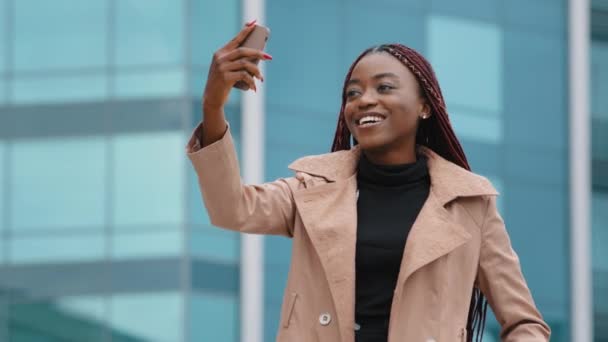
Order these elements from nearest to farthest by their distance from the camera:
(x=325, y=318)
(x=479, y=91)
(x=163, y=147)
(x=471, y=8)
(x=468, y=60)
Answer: (x=325, y=318), (x=163, y=147), (x=468, y=60), (x=479, y=91), (x=471, y=8)

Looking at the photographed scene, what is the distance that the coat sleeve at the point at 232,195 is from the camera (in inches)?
211

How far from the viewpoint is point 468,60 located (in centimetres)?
2641

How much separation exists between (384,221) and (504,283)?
0.47 metres

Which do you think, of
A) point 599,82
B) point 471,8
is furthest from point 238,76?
point 599,82

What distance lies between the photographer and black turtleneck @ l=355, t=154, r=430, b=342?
5.60m

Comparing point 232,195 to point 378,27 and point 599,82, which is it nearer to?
point 378,27

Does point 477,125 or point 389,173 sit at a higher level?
point 389,173

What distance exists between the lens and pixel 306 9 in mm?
25609

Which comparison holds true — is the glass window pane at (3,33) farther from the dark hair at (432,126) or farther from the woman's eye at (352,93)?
the woman's eye at (352,93)

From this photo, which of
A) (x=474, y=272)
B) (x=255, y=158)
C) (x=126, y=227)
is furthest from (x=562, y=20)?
(x=474, y=272)

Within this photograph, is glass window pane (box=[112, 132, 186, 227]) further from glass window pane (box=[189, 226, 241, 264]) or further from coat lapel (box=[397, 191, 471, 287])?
coat lapel (box=[397, 191, 471, 287])

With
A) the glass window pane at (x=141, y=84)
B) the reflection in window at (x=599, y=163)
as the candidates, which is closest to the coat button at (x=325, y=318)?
the glass window pane at (x=141, y=84)

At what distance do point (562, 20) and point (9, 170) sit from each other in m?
8.69

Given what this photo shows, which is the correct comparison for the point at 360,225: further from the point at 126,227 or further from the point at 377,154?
the point at 126,227
